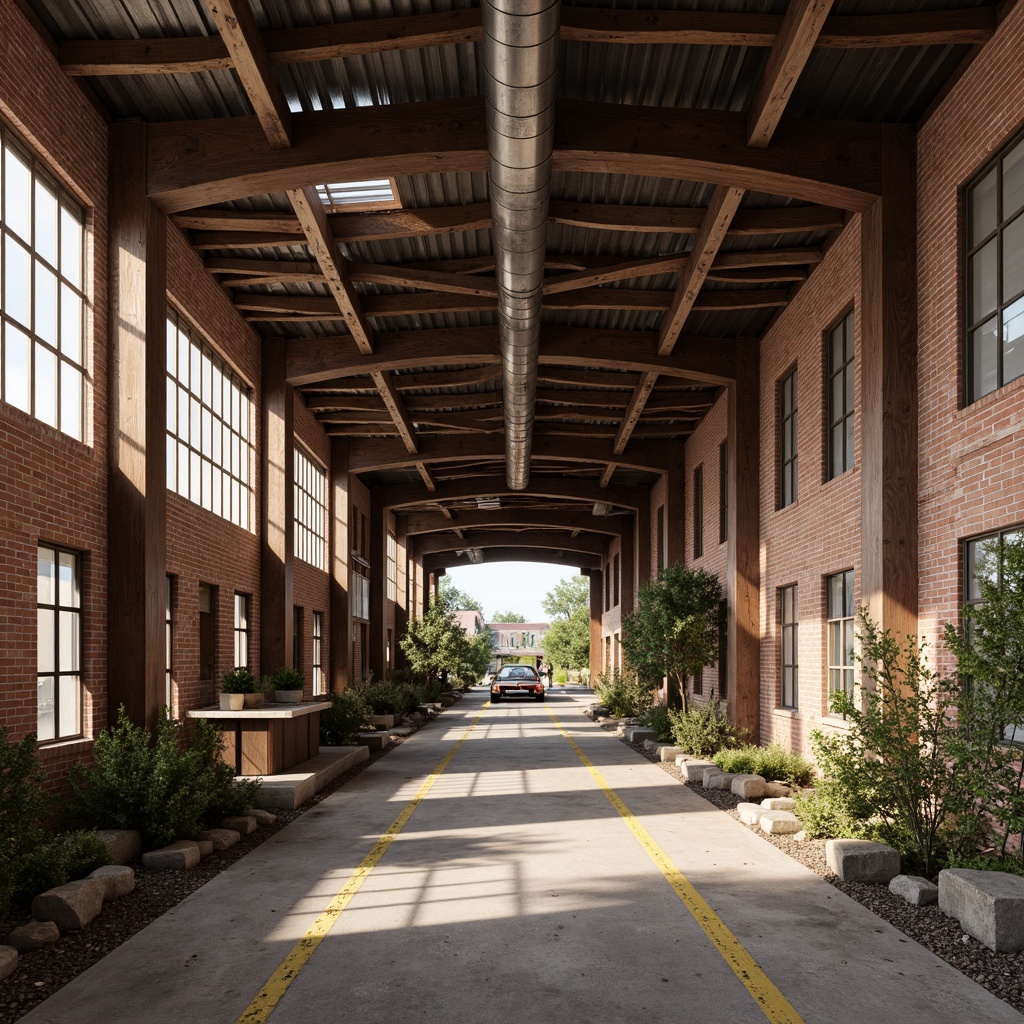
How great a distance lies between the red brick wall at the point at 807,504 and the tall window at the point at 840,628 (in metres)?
0.11

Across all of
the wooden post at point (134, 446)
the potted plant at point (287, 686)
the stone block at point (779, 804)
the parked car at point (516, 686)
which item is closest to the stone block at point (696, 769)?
the stone block at point (779, 804)

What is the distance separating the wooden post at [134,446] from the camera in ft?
34.3

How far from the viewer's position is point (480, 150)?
10.2 meters

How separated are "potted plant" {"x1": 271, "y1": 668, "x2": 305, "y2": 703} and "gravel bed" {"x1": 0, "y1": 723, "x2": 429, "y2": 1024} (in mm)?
5266

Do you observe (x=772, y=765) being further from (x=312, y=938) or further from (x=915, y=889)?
(x=312, y=938)

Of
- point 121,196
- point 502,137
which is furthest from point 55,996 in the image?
point 121,196

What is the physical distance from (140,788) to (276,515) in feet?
30.3

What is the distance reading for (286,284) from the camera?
15.6 m

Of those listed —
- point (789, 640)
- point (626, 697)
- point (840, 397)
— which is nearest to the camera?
point (840, 397)

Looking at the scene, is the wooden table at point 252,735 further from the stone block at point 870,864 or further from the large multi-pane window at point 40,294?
the stone block at point 870,864

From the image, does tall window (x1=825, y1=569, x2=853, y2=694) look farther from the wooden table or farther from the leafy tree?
the wooden table

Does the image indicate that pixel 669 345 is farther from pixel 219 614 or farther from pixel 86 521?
pixel 86 521

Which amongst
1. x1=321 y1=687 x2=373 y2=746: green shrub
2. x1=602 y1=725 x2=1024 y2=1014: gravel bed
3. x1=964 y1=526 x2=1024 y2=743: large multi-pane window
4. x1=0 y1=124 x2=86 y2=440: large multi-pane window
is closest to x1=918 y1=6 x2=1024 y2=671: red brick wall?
x1=964 y1=526 x2=1024 y2=743: large multi-pane window

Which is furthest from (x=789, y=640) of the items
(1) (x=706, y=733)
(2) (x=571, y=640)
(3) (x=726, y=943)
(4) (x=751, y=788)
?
(2) (x=571, y=640)
